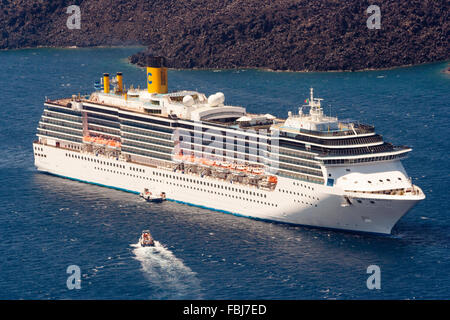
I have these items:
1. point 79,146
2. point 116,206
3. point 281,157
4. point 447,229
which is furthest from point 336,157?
point 79,146

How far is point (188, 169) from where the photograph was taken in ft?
334

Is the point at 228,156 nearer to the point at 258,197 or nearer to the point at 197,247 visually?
the point at 258,197

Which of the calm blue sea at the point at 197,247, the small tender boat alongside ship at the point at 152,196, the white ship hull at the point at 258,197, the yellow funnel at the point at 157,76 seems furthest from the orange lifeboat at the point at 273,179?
the yellow funnel at the point at 157,76

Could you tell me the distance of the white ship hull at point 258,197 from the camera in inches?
3492

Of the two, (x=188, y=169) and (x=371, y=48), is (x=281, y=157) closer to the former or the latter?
(x=188, y=169)

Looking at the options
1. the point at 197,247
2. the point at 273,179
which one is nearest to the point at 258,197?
the point at 273,179

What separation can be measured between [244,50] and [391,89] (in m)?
45.2

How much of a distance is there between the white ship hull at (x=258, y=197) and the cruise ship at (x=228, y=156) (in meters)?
0.11

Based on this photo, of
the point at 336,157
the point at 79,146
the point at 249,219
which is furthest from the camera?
the point at 79,146

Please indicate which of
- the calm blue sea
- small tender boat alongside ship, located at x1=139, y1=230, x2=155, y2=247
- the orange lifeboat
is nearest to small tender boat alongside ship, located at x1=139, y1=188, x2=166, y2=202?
the calm blue sea

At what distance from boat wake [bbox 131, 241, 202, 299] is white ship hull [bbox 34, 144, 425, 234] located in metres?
12.4

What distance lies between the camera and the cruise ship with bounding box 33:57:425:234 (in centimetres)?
8969

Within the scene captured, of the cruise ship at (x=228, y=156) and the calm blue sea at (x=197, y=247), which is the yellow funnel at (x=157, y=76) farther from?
the calm blue sea at (x=197, y=247)

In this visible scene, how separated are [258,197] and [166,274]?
17.5 m
